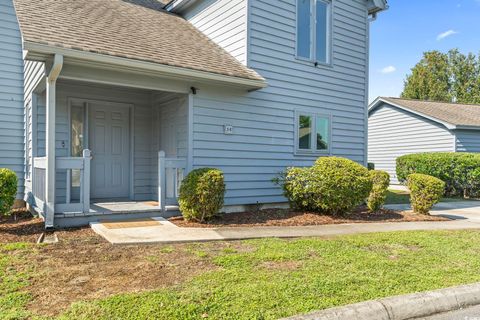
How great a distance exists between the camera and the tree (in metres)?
40.4

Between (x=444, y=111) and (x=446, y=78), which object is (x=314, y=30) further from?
(x=446, y=78)

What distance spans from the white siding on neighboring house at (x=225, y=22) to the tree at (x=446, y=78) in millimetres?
36174

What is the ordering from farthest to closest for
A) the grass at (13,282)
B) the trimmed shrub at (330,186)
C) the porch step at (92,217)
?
the trimmed shrub at (330,186) → the porch step at (92,217) → the grass at (13,282)

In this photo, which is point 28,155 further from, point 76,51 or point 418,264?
point 418,264

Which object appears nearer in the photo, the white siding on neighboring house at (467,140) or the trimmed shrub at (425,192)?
the trimmed shrub at (425,192)

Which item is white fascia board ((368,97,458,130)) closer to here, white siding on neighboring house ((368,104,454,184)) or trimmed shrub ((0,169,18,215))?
white siding on neighboring house ((368,104,454,184))

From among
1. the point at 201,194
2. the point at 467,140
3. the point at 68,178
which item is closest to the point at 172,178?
the point at 201,194

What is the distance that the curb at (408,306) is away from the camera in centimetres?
328

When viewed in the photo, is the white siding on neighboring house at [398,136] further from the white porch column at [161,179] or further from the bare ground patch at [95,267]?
the bare ground patch at [95,267]

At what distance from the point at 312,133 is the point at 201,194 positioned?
4.34 metres

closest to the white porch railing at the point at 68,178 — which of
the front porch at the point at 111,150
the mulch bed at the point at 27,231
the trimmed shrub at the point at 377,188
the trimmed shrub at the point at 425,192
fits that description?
the front porch at the point at 111,150

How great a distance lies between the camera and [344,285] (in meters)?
3.96

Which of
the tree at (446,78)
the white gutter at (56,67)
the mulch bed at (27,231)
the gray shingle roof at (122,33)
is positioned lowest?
the mulch bed at (27,231)

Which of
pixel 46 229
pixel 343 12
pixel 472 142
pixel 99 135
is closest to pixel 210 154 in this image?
pixel 99 135
